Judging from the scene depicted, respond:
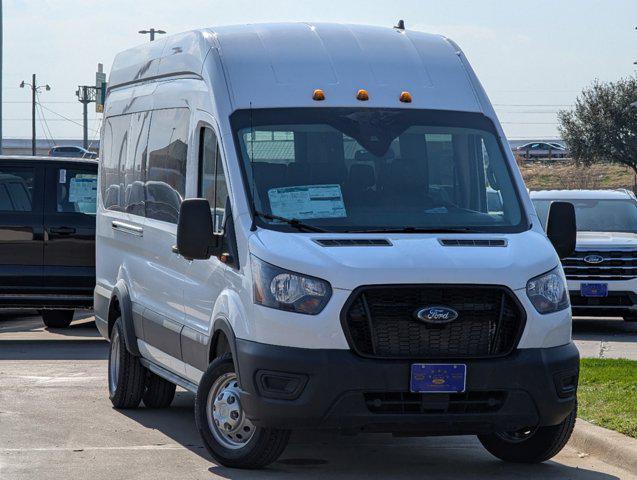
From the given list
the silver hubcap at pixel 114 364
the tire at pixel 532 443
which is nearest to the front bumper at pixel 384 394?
the tire at pixel 532 443

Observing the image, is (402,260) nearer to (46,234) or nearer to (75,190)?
(46,234)

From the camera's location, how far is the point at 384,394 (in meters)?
8.02

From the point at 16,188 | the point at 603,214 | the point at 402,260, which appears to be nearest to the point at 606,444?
the point at 402,260

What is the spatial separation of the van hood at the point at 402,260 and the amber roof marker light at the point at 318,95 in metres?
1.07

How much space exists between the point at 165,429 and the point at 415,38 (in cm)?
317

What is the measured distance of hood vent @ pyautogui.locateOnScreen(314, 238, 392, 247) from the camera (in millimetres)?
8133

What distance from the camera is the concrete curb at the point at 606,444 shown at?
8.91 m

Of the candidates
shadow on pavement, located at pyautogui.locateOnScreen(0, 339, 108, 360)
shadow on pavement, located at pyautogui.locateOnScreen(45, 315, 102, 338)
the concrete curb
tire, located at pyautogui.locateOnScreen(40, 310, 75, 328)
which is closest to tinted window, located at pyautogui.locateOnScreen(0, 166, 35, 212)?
shadow on pavement, located at pyautogui.locateOnScreen(0, 339, 108, 360)

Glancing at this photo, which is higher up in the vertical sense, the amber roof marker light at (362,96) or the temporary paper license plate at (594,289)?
the amber roof marker light at (362,96)

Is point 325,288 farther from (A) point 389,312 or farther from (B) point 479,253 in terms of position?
(B) point 479,253

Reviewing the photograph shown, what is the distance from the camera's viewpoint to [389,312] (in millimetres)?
7988

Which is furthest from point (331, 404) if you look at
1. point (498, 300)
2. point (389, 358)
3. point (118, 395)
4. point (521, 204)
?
point (118, 395)

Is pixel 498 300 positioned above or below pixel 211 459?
above

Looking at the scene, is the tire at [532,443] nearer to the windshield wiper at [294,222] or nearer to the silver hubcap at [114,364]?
the windshield wiper at [294,222]
